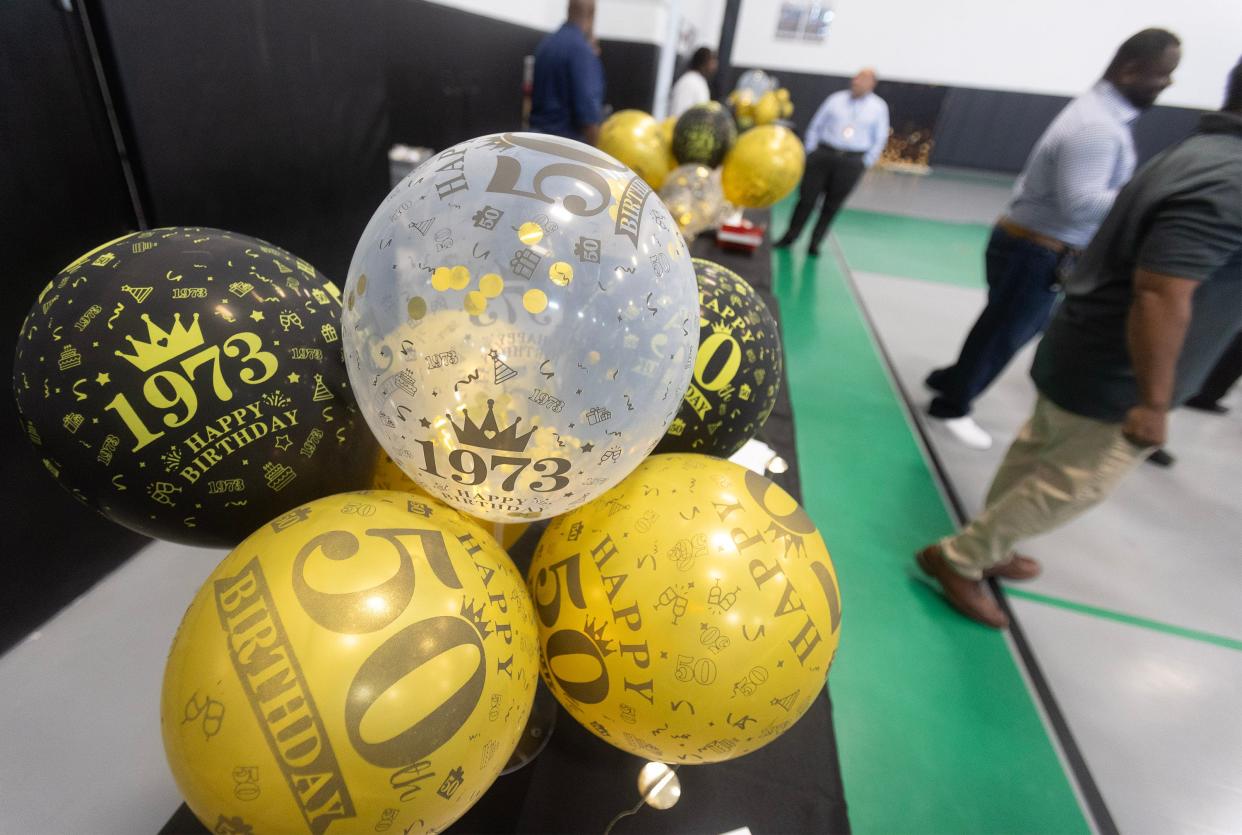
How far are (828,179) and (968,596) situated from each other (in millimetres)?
3872

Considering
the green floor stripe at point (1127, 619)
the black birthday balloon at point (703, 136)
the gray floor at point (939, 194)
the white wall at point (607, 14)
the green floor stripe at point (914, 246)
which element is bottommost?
the green floor stripe at point (914, 246)

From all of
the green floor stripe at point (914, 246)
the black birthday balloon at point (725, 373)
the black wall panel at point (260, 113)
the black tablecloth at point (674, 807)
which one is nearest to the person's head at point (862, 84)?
the green floor stripe at point (914, 246)

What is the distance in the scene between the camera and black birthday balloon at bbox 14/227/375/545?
2.19 ft

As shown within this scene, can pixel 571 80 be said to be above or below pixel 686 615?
above

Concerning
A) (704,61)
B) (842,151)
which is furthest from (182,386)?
(704,61)

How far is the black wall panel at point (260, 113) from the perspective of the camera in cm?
135

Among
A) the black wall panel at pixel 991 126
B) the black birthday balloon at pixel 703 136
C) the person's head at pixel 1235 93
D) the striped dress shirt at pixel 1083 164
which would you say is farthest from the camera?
the black wall panel at pixel 991 126

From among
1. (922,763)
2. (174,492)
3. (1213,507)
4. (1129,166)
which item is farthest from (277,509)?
(1213,507)

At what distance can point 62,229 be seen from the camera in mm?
1262

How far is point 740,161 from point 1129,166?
4.57ft

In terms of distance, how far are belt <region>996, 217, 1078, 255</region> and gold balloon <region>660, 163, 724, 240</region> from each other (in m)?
1.23

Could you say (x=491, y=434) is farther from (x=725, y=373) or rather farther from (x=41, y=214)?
(x=41, y=214)

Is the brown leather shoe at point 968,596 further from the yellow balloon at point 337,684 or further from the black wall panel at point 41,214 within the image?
the black wall panel at point 41,214

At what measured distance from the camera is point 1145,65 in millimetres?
1790
